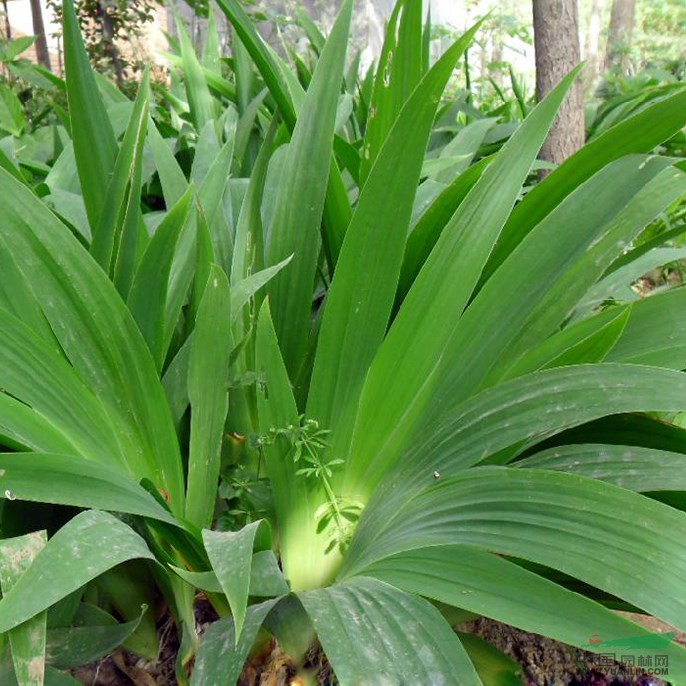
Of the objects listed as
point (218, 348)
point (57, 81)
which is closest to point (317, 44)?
point (57, 81)

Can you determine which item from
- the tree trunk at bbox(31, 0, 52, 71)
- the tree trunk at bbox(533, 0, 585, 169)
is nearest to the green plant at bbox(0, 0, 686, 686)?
the tree trunk at bbox(533, 0, 585, 169)

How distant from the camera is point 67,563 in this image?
558mm

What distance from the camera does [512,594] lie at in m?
0.60

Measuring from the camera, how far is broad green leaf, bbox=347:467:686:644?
575 millimetres

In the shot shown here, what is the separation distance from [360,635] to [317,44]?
2.17m

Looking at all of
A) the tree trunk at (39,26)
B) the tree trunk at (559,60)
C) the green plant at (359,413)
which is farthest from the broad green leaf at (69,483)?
the tree trunk at (39,26)

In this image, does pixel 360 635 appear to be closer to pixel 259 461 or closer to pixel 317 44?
pixel 259 461

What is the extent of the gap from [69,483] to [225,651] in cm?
20

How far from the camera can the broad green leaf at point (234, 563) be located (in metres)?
0.52

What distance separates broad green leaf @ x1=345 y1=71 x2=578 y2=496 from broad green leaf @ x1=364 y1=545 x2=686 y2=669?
0.16 m

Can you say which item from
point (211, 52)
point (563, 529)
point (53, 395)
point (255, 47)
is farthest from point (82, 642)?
point (211, 52)

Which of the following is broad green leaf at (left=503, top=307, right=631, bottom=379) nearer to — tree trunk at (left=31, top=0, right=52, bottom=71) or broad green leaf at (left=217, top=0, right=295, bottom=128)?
broad green leaf at (left=217, top=0, right=295, bottom=128)

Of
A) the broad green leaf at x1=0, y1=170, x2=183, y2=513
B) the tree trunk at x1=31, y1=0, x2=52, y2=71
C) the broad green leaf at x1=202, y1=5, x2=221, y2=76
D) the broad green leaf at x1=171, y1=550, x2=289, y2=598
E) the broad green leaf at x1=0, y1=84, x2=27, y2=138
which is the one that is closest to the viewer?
the broad green leaf at x1=171, y1=550, x2=289, y2=598

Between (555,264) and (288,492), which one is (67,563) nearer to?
(288,492)
